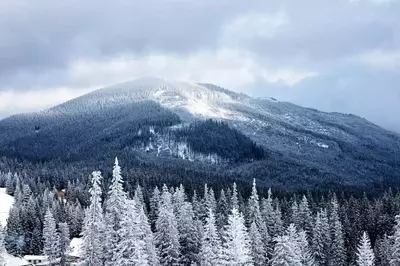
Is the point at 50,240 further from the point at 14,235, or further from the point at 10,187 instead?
the point at 10,187

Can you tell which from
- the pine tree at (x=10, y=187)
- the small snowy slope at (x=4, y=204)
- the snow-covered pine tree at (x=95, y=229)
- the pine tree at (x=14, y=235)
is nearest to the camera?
the snow-covered pine tree at (x=95, y=229)

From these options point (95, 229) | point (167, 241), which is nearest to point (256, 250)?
point (167, 241)

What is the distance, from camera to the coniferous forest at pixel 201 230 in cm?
4950

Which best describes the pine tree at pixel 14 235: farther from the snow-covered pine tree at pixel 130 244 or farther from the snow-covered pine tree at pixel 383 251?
the snow-covered pine tree at pixel 130 244

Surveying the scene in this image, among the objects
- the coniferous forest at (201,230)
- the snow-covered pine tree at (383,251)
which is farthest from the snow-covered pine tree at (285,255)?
the snow-covered pine tree at (383,251)

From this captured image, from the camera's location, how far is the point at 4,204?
165 meters

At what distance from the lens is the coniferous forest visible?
162 feet

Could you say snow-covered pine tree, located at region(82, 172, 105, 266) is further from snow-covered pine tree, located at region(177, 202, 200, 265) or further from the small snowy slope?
the small snowy slope

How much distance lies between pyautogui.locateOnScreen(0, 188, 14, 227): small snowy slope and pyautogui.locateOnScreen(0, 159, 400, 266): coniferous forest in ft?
17.6

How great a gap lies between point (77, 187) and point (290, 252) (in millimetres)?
125690

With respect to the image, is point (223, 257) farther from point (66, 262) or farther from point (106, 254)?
point (66, 262)

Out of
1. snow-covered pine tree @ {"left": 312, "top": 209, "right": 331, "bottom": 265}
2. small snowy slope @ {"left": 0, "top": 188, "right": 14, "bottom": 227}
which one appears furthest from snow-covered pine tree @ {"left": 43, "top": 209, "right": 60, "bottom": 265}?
snow-covered pine tree @ {"left": 312, "top": 209, "right": 331, "bottom": 265}

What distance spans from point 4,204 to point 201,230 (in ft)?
372

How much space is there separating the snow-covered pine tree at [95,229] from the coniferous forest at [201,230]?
10 centimetres
